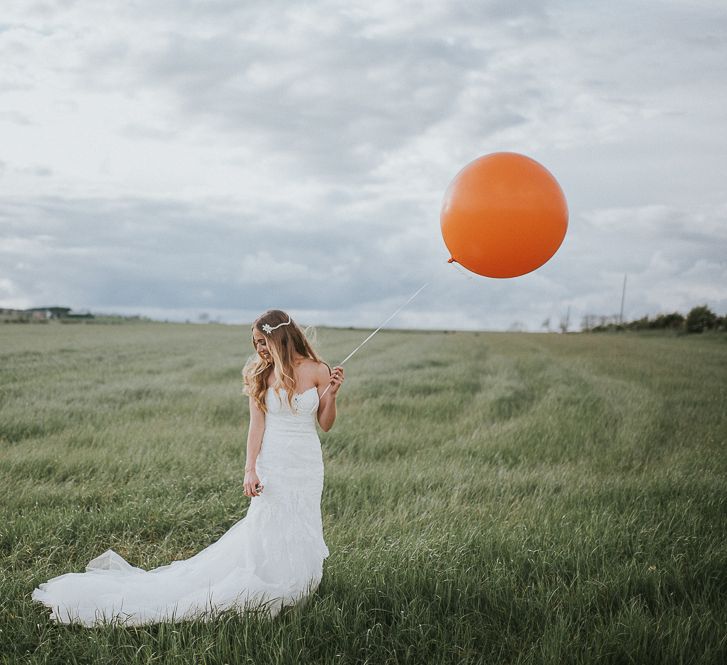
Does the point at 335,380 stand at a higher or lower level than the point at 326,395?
higher

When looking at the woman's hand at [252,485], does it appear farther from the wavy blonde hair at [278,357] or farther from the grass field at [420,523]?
the grass field at [420,523]

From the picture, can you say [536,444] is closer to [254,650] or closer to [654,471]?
[654,471]

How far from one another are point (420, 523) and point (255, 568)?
193cm

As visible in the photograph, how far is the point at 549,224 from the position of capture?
4371 millimetres

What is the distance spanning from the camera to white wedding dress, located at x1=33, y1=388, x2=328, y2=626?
11.6 feet

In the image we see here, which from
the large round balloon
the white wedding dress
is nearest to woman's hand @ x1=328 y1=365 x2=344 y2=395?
the white wedding dress

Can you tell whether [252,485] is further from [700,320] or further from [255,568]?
[700,320]

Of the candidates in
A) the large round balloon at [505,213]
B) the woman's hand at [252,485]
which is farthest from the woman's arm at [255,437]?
the large round balloon at [505,213]

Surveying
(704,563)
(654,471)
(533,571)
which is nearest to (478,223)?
(533,571)

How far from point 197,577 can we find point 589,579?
274 cm

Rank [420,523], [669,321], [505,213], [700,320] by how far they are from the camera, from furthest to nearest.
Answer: [669,321] → [700,320] → [420,523] → [505,213]

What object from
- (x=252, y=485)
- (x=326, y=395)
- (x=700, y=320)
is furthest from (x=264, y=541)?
(x=700, y=320)

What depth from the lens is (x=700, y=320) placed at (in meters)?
53.3

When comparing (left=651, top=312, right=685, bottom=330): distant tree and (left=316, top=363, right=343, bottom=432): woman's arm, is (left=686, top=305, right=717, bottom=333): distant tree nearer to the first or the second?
(left=651, top=312, right=685, bottom=330): distant tree
